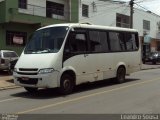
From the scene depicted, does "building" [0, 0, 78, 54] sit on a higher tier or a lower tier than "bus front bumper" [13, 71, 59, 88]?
higher

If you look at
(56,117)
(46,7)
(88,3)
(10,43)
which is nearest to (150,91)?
(56,117)

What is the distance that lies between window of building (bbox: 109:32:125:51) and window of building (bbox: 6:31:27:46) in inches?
586

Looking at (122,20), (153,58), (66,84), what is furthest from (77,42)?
(122,20)

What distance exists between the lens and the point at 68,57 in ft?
44.5

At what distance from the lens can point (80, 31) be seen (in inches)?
568

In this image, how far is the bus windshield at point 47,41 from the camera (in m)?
13.4

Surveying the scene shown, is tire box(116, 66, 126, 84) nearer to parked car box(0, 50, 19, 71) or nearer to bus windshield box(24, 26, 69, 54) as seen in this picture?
bus windshield box(24, 26, 69, 54)

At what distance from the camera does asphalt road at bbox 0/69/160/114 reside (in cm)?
1018

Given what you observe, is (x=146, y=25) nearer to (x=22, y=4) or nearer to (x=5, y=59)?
(x=22, y=4)

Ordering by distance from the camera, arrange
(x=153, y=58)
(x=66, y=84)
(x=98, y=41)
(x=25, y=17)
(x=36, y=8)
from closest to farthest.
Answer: (x=66, y=84) → (x=98, y=41) → (x=25, y=17) → (x=36, y=8) → (x=153, y=58)

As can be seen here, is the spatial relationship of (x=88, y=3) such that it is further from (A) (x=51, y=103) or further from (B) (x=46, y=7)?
(A) (x=51, y=103)

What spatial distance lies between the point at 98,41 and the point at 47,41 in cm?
267

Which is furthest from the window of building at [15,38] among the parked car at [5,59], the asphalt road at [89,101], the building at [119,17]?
the asphalt road at [89,101]

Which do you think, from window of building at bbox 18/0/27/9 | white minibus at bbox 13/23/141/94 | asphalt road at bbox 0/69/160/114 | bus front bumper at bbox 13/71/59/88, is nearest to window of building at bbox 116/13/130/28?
window of building at bbox 18/0/27/9
